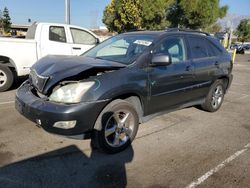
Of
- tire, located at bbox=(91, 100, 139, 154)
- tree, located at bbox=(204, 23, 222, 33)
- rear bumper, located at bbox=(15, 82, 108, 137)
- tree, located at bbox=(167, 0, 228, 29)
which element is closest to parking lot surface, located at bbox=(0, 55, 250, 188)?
tire, located at bbox=(91, 100, 139, 154)

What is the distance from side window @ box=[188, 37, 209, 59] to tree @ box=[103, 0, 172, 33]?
95.2ft

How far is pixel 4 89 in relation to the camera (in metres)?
7.04

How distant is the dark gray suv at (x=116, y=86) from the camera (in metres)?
3.44

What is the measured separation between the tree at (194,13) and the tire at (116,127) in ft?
109

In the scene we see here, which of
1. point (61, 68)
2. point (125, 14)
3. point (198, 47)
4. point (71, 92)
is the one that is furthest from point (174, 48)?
point (125, 14)

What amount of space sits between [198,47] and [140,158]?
8.78 ft

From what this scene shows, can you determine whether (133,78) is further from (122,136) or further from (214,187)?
(214,187)

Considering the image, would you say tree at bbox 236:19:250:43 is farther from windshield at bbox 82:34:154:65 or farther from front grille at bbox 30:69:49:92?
front grille at bbox 30:69:49:92

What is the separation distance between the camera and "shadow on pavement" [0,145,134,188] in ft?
10.1

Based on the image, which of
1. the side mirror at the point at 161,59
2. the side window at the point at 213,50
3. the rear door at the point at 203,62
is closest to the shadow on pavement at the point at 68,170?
the side mirror at the point at 161,59

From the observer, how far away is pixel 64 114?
3.31m

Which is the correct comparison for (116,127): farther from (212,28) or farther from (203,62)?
(212,28)

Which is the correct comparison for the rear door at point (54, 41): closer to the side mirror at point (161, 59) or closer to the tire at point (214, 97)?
the tire at point (214, 97)

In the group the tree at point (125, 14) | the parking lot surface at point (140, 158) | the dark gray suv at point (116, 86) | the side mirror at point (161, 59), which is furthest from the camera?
the tree at point (125, 14)
